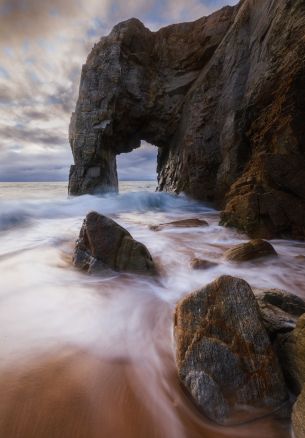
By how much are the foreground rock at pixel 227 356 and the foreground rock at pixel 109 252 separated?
1.58 meters

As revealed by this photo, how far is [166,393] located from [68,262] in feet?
8.87

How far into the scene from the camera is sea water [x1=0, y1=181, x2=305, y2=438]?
1461 mm

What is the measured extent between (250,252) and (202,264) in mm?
815

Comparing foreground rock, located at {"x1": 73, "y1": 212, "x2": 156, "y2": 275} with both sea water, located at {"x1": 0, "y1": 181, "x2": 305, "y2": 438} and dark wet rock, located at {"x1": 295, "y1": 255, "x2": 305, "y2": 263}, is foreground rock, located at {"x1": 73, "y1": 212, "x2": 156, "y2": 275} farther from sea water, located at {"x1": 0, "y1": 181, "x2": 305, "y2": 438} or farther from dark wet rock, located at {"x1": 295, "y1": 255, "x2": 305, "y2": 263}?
Answer: dark wet rock, located at {"x1": 295, "y1": 255, "x2": 305, "y2": 263}

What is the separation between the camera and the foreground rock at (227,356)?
1.53 m

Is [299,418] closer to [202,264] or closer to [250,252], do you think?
[202,264]

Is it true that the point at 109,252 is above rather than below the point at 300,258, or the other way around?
above

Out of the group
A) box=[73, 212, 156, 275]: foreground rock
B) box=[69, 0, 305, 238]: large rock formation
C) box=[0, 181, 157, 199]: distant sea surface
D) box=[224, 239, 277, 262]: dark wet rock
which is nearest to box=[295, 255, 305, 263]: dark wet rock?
box=[224, 239, 277, 262]: dark wet rock

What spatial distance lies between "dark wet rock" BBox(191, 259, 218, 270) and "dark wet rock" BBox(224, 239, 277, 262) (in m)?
0.36

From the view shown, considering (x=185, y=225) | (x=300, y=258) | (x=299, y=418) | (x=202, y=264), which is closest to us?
(x=299, y=418)

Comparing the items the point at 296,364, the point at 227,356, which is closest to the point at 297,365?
the point at 296,364

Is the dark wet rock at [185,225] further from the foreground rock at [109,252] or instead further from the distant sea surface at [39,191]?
the distant sea surface at [39,191]

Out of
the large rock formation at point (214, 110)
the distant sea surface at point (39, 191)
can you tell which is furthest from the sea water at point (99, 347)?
the distant sea surface at point (39, 191)

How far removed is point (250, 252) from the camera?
13.3 ft
